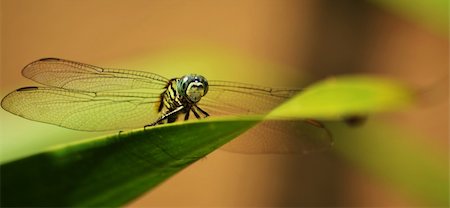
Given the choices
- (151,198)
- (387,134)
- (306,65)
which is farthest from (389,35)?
(387,134)

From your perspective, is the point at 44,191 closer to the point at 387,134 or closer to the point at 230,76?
the point at 230,76

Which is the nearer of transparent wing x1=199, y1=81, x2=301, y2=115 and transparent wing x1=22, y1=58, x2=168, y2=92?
transparent wing x1=22, y1=58, x2=168, y2=92

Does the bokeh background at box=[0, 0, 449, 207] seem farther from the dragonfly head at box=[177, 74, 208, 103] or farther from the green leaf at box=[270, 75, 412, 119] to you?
the green leaf at box=[270, 75, 412, 119]

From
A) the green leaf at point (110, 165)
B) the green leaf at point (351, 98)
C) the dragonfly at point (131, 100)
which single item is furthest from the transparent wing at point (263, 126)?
the green leaf at point (110, 165)

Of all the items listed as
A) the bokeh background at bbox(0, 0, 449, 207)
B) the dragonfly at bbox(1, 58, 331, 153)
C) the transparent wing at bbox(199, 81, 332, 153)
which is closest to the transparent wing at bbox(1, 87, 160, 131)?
the dragonfly at bbox(1, 58, 331, 153)

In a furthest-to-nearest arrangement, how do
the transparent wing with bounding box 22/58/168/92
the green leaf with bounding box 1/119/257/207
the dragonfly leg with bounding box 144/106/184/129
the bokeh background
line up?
1. the bokeh background
2. the dragonfly leg with bounding box 144/106/184/129
3. the transparent wing with bounding box 22/58/168/92
4. the green leaf with bounding box 1/119/257/207

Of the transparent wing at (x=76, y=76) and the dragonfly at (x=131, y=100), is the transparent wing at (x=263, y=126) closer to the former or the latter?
the dragonfly at (x=131, y=100)

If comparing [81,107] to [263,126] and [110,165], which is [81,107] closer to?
[263,126]
